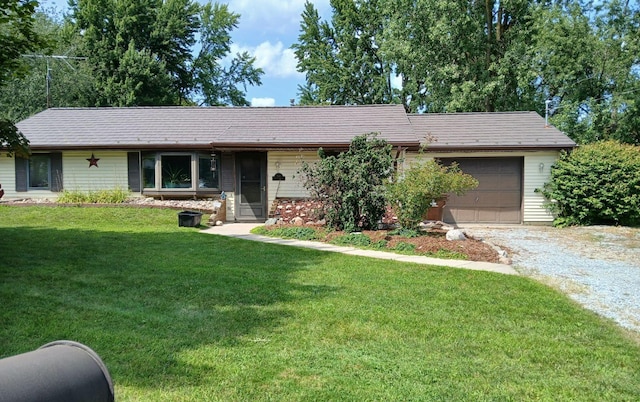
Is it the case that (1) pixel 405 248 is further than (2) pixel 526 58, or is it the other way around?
(2) pixel 526 58

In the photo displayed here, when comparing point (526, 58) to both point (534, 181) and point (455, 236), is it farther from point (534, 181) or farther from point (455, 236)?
point (455, 236)

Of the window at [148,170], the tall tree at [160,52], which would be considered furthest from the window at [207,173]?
the tall tree at [160,52]

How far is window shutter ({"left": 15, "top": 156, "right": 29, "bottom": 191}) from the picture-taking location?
584 inches

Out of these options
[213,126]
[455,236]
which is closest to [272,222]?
[455,236]

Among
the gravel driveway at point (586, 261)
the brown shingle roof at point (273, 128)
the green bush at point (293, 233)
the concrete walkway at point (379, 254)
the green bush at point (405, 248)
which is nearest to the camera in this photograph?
the gravel driveway at point (586, 261)

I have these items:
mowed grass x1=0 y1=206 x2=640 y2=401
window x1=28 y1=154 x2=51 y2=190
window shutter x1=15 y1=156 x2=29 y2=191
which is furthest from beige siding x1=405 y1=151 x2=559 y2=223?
window shutter x1=15 y1=156 x2=29 y2=191

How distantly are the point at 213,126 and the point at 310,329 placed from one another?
1316 centimetres

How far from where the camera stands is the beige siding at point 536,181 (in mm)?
14258

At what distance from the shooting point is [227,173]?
47.7ft

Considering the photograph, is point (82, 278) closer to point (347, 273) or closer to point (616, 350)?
point (347, 273)

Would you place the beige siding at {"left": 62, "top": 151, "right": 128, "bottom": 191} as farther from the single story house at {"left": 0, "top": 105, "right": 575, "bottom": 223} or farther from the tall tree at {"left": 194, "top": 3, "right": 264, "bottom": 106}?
the tall tree at {"left": 194, "top": 3, "right": 264, "bottom": 106}

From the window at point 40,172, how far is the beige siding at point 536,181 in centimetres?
1550

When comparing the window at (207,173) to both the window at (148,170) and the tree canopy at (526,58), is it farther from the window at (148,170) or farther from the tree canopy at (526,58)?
the tree canopy at (526,58)

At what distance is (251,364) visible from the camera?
129 inches
